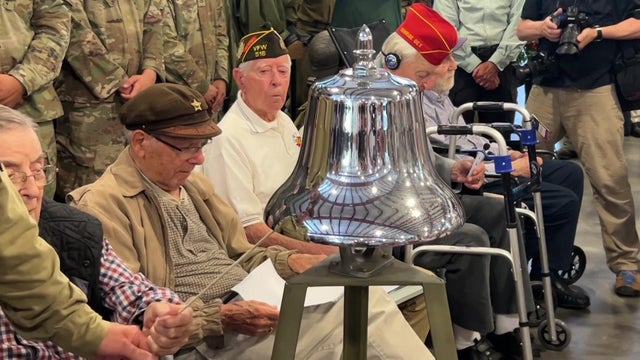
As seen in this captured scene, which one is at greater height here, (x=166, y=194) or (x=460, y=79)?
(x=166, y=194)

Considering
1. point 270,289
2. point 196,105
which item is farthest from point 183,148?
point 270,289

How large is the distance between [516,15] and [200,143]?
2.82m

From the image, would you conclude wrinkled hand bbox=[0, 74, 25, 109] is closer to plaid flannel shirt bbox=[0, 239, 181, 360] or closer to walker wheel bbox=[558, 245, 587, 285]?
plaid flannel shirt bbox=[0, 239, 181, 360]

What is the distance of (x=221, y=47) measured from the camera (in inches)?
169

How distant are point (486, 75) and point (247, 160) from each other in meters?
2.08

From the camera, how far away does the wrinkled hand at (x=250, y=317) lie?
2268 millimetres

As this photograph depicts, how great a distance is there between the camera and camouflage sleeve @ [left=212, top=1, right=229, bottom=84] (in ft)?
13.9

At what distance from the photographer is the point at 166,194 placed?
248cm

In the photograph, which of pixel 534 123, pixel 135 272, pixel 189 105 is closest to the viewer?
pixel 135 272

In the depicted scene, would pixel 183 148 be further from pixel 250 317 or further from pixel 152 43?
pixel 152 43

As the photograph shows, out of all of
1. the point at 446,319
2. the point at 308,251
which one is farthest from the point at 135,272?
the point at 446,319

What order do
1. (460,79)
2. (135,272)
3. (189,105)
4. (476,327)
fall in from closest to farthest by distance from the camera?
(135,272) < (189,105) < (476,327) < (460,79)

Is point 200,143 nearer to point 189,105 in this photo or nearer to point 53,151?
point 189,105

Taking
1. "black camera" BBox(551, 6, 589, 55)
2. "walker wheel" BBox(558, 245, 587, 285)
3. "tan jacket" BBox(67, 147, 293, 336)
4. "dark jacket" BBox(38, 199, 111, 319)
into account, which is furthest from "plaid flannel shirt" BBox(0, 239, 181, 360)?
"black camera" BBox(551, 6, 589, 55)
